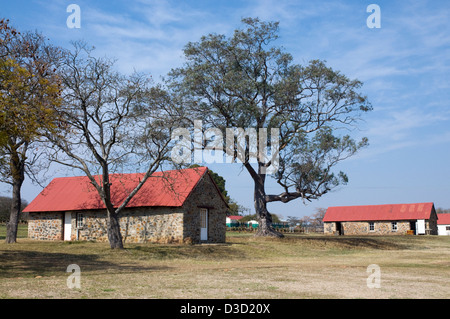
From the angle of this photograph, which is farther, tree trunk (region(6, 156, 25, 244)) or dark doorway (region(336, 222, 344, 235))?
dark doorway (region(336, 222, 344, 235))

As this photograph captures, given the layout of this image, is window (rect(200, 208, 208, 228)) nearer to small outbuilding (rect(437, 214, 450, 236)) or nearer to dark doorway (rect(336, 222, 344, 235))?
dark doorway (rect(336, 222, 344, 235))

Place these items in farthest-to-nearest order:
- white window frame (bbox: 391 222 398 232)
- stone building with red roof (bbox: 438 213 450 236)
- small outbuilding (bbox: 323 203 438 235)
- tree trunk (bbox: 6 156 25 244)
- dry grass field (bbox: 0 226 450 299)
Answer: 1. stone building with red roof (bbox: 438 213 450 236)
2. white window frame (bbox: 391 222 398 232)
3. small outbuilding (bbox: 323 203 438 235)
4. tree trunk (bbox: 6 156 25 244)
5. dry grass field (bbox: 0 226 450 299)

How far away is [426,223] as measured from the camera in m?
61.5

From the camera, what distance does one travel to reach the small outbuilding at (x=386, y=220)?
204 feet

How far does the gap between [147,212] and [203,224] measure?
402 centimetres

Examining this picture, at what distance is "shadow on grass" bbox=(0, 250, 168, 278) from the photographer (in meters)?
15.2

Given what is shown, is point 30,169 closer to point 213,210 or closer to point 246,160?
point 213,210

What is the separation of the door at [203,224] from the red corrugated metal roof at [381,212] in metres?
39.7

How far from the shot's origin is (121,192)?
33000 mm

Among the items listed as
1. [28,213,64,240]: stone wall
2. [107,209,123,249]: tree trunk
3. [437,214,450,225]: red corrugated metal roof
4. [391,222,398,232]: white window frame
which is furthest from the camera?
[437,214,450,225]: red corrugated metal roof

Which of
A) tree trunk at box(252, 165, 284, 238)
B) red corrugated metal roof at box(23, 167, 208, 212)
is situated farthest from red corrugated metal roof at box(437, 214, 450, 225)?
red corrugated metal roof at box(23, 167, 208, 212)

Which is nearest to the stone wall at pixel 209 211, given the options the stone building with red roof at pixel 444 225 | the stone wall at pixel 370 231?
the stone wall at pixel 370 231
